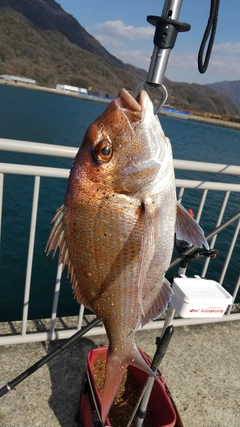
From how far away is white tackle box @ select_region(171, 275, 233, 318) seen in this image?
5.64ft

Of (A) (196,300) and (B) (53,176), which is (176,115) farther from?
(A) (196,300)

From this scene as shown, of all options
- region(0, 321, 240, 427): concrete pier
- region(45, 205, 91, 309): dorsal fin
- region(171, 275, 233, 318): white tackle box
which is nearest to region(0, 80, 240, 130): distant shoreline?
region(0, 321, 240, 427): concrete pier

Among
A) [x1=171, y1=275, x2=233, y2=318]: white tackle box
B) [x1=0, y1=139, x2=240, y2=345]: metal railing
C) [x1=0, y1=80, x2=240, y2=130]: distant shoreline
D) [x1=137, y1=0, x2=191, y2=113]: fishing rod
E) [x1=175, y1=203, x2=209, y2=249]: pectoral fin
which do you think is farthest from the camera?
[x1=0, y1=80, x2=240, y2=130]: distant shoreline

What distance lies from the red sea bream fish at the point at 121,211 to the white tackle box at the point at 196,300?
18.7 inches

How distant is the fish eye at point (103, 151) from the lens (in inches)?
46.1

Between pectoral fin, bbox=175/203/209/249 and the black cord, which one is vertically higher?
the black cord

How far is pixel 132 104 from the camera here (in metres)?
1.12

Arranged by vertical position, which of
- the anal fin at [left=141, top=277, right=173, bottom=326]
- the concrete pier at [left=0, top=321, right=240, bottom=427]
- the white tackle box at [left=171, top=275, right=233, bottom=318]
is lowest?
the concrete pier at [left=0, top=321, right=240, bottom=427]

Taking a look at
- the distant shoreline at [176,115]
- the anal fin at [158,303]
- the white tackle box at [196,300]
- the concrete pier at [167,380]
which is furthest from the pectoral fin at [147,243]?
the distant shoreline at [176,115]

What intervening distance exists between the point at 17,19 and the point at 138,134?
585ft

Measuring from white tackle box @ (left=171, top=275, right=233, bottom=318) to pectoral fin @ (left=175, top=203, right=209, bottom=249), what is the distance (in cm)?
54

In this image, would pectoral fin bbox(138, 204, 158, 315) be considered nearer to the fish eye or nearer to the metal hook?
the fish eye

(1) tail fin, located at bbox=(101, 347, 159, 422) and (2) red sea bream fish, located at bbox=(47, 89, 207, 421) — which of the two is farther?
(1) tail fin, located at bbox=(101, 347, 159, 422)

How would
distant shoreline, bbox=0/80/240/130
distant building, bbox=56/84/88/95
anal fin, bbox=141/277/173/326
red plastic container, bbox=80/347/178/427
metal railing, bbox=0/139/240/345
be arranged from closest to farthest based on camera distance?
anal fin, bbox=141/277/173/326
red plastic container, bbox=80/347/178/427
metal railing, bbox=0/139/240/345
distant shoreline, bbox=0/80/240/130
distant building, bbox=56/84/88/95
